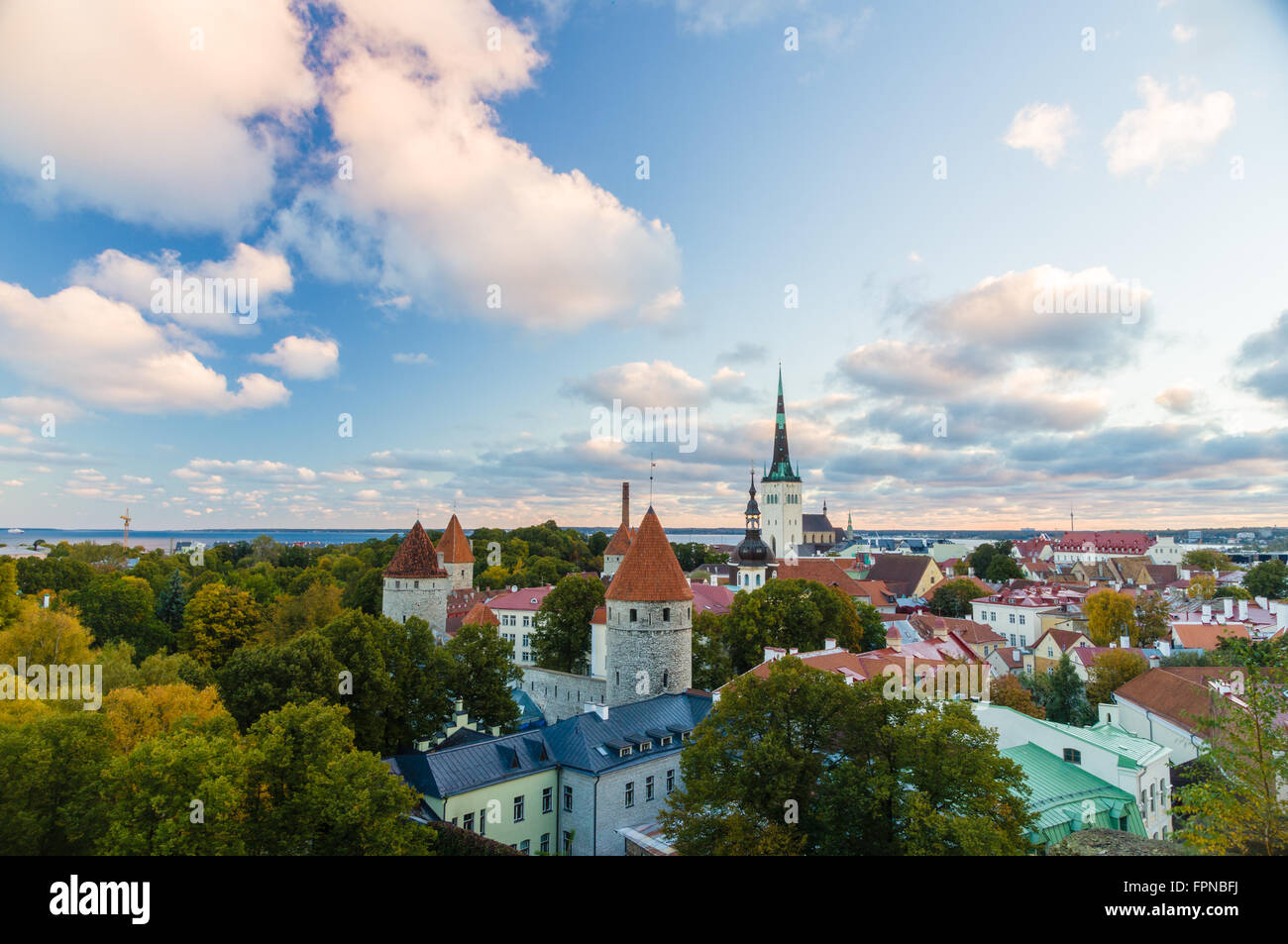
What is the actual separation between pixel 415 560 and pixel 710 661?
1802cm

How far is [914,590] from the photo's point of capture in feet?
267

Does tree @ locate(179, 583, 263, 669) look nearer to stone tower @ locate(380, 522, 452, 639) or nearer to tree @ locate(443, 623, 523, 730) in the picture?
stone tower @ locate(380, 522, 452, 639)

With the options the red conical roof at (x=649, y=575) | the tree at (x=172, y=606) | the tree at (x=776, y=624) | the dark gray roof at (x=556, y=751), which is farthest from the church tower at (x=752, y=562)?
the tree at (x=172, y=606)

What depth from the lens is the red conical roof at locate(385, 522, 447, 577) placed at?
40.1 metres

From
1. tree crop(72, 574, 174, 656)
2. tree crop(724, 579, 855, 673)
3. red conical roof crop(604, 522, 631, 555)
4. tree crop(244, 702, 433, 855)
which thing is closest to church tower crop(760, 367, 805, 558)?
red conical roof crop(604, 522, 631, 555)

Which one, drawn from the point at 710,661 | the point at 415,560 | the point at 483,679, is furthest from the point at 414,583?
the point at 710,661

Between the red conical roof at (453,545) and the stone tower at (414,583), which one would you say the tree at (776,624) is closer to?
the stone tower at (414,583)

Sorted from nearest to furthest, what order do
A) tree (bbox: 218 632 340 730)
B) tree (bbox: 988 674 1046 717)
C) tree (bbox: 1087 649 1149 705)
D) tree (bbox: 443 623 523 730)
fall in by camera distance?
tree (bbox: 218 632 340 730)
tree (bbox: 443 623 523 730)
tree (bbox: 988 674 1046 717)
tree (bbox: 1087 649 1149 705)

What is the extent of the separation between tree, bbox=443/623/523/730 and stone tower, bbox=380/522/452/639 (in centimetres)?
1328

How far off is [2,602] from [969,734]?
4142cm

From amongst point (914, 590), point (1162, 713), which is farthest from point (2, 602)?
point (914, 590)
